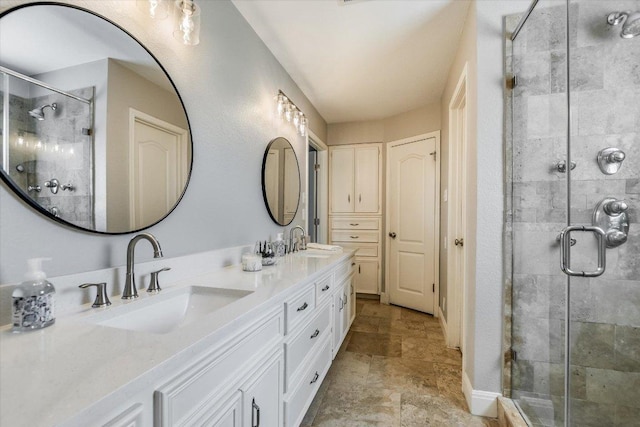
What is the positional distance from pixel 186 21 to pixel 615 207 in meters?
2.22

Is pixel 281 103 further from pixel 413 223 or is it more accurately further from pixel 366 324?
pixel 366 324

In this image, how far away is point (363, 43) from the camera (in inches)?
86.5

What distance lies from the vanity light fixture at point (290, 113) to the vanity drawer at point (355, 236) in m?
1.67

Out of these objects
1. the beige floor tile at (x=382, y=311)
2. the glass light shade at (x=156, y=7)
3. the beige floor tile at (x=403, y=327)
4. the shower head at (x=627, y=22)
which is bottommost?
the beige floor tile at (x=382, y=311)

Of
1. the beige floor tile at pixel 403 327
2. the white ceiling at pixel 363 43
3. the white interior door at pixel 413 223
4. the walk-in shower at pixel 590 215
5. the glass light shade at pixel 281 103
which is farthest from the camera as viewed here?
the white interior door at pixel 413 223

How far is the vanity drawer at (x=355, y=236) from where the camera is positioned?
157 inches

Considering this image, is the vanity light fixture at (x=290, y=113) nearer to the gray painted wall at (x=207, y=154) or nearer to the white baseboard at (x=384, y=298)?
the gray painted wall at (x=207, y=154)

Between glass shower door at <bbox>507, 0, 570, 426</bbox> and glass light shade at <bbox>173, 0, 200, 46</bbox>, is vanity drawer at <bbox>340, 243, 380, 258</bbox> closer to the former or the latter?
glass shower door at <bbox>507, 0, 570, 426</bbox>

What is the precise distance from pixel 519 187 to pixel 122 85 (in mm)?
1966

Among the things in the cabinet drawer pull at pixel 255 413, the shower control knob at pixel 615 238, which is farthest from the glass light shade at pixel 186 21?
the shower control knob at pixel 615 238

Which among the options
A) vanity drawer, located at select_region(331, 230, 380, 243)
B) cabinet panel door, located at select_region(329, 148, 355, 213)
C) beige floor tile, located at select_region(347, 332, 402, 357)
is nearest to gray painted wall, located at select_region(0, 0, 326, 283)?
beige floor tile, located at select_region(347, 332, 402, 357)

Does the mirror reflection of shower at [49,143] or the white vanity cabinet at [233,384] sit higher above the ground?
the mirror reflection of shower at [49,143]

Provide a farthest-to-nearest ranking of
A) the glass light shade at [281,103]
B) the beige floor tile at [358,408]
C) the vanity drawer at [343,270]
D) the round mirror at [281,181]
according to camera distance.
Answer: the glass light shade at [281,103]
the round mirror at [281,181]
the vanity drawer at [343,270]
the beige floor tile at [358,408]

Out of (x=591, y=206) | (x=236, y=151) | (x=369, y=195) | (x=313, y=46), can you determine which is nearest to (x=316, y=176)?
(x=369, y=195)
